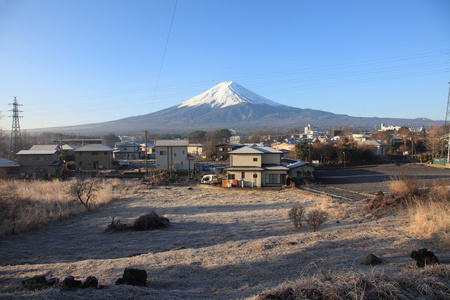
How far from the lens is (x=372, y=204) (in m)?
11.8

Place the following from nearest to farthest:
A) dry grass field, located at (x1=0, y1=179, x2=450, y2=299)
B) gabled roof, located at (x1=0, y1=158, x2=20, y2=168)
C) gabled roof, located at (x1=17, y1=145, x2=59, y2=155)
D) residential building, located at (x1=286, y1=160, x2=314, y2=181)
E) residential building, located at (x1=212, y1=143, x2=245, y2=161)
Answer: dry grass field, located at (x1=0, y1=179, x2=450, y2=299) < residential building, located at (x1=286, y1=160, x2=314, y2=181) < gabled roof, located at (x1=0, y1=158, x2=20, y2=168) < gabled roof, located at (x1=17, y1=145, x2=59, y2=155) < residential building, located at (x1=212, y1=143, x2=245, y2=161)

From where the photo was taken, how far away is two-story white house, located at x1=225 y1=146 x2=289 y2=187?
77.1 ft

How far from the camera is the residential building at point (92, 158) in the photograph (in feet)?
116

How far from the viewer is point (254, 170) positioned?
23.4 metres

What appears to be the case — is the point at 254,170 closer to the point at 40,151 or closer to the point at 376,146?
the point at 40,151

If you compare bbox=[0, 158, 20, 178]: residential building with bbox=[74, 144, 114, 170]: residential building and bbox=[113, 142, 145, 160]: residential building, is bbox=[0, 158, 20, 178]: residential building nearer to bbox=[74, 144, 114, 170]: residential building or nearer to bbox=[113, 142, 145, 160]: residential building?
bbox=[74, 144, 114, 170]: residential building

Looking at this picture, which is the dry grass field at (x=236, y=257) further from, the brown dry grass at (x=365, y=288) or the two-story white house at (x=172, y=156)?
the two-story white house at (x=172, y=156)

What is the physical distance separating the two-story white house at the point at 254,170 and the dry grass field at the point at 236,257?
10.6 m

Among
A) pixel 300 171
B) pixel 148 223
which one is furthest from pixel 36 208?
pixel 300 171

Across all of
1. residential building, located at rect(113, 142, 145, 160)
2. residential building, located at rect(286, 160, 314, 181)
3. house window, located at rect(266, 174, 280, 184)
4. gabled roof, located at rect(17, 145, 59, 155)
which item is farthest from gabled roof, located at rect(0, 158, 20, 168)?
residential building, located at rect(286, 160, 314, 181)

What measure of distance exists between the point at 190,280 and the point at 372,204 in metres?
9.78

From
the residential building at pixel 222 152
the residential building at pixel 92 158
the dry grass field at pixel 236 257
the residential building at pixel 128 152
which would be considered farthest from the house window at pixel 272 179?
the residential building at pixel 128 152

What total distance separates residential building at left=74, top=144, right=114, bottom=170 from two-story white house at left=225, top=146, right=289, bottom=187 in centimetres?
1961

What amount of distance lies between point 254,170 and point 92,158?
22.9 meters
